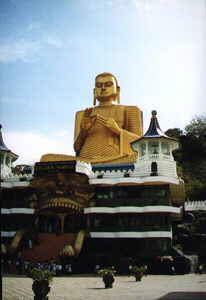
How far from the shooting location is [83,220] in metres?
32.6

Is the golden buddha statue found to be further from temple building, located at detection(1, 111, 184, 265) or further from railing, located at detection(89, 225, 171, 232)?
railing, located at detection(89, 225, 171, 232)

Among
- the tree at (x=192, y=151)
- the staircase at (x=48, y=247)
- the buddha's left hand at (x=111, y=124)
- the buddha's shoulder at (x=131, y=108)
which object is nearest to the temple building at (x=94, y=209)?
the staircase at (x=48, y=247)

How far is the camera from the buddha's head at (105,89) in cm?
4631

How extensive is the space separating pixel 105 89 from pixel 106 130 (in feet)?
25.3

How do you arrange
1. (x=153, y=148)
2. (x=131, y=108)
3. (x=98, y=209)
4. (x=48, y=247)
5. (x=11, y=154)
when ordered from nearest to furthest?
(x=48, y=247) < (x=98, y=209) < (x=153, y=148) < (x=11, y=154) < (x=131, y=108)

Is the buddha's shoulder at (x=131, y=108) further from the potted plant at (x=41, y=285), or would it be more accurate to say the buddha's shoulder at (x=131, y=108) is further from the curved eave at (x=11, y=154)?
the potted plant at (x=41, y=285)

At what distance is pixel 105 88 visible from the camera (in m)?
46.4

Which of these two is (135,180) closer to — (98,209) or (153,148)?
(98,209)

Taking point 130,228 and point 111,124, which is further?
point 111,124

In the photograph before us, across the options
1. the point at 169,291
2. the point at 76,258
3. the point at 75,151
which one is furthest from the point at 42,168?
the point at 169,291

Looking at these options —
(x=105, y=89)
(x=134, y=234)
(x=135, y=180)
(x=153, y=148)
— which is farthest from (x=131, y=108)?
(x=134, y=234)

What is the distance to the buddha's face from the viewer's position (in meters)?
46.3

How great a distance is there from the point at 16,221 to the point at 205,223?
630 inches

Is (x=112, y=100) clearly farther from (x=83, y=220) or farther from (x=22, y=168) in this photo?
(x=83, y=220)
